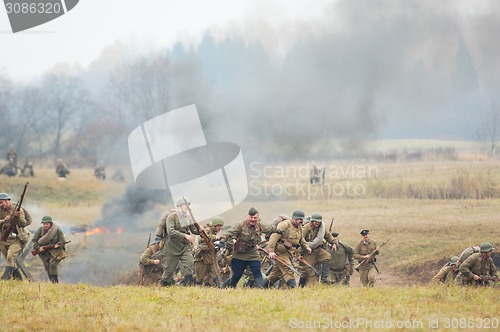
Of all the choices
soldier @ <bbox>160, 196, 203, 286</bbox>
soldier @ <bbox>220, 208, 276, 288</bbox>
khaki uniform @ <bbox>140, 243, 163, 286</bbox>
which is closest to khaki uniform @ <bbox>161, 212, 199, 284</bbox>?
soldier @ <bbox>160, 196, 203, 286</bbox>

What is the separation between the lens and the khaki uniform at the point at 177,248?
58.5 feet

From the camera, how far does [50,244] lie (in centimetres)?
1898

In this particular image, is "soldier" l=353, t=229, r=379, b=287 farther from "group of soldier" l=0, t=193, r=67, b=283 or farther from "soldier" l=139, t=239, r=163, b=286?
"group of soldier" l=0, t=193, r=67, b=283

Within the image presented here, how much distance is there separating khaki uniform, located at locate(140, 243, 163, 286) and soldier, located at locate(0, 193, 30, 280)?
2.84 meters

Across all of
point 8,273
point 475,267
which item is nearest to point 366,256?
point 475,267

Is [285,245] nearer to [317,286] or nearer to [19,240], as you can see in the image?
[317,286]

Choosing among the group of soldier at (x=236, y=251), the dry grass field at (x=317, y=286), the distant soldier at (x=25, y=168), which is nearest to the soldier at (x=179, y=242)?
the group of soldier at (x=236, y=251)

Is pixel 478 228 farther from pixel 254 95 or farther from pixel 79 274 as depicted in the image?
pixel 254 95

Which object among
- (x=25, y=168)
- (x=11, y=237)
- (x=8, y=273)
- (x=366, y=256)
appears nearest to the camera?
(x=8, y=273)

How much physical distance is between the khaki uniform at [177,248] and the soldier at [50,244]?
8.79ft

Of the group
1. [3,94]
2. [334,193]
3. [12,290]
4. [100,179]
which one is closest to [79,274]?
[12,290]

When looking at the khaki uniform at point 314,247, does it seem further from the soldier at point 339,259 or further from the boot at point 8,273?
the boot at point 8,273

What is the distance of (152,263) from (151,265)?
39 centimetres

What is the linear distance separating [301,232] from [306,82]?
28.6 meters
